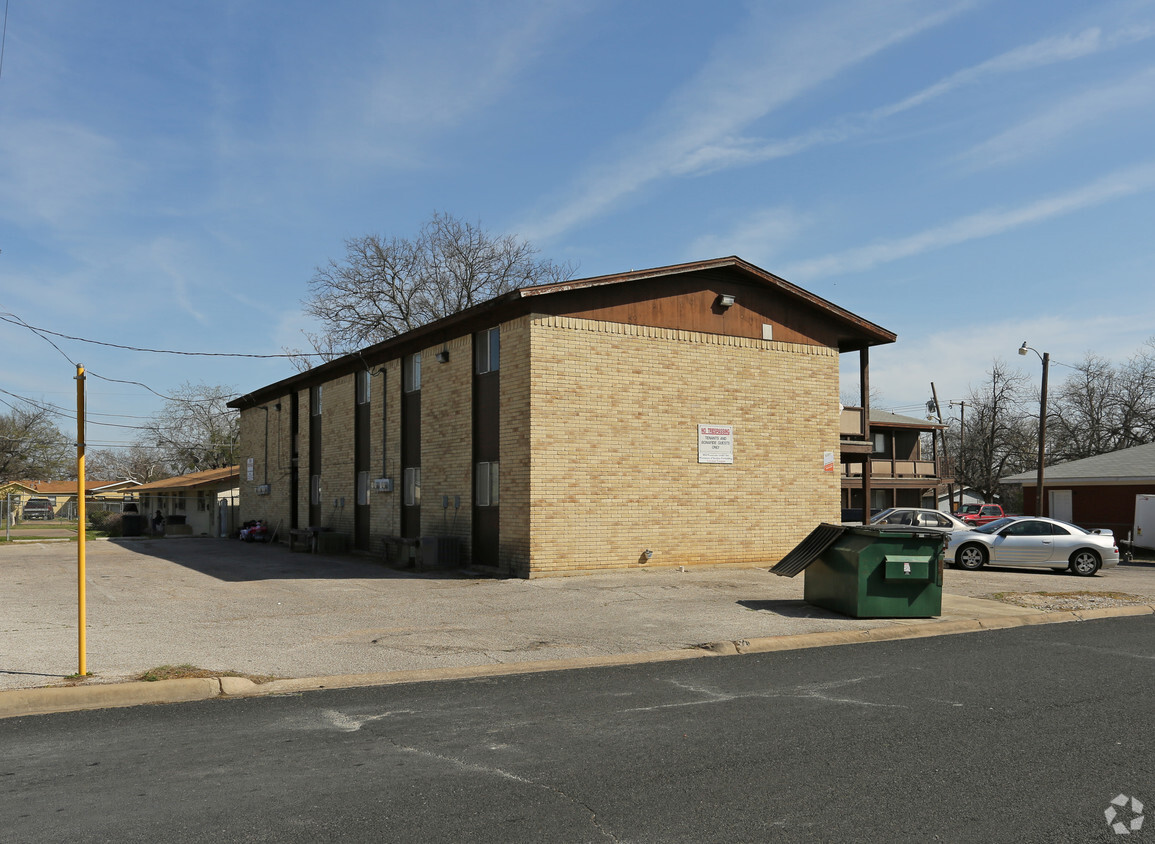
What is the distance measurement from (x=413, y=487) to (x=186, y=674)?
1589 centimetres

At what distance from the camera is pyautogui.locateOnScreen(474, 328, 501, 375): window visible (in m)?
20.7

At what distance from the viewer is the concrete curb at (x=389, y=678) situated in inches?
318

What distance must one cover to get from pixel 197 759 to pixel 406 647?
A: 4.73 m

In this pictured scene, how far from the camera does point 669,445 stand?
20.2m

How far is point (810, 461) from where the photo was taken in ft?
72.4

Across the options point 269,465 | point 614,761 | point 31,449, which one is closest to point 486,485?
point 614,761

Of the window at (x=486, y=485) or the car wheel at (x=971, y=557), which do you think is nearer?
the window at (x=486, y=485)

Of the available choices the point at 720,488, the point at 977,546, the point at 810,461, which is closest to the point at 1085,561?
the point at 977,546

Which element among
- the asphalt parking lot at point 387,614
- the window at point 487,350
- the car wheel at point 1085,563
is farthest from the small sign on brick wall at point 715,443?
the car wheel at point 1085,563

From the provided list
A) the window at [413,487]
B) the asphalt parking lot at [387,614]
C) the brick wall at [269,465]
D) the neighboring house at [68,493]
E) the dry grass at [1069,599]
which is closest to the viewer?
the asphalt parking lot at [387,614]

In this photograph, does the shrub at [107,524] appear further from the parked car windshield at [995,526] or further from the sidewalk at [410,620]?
the parked car windshield at [995,526]

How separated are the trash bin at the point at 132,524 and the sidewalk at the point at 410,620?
26892 mm

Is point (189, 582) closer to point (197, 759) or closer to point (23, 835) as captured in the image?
point (197, 759)

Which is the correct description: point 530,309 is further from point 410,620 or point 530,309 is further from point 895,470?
point 895,470
